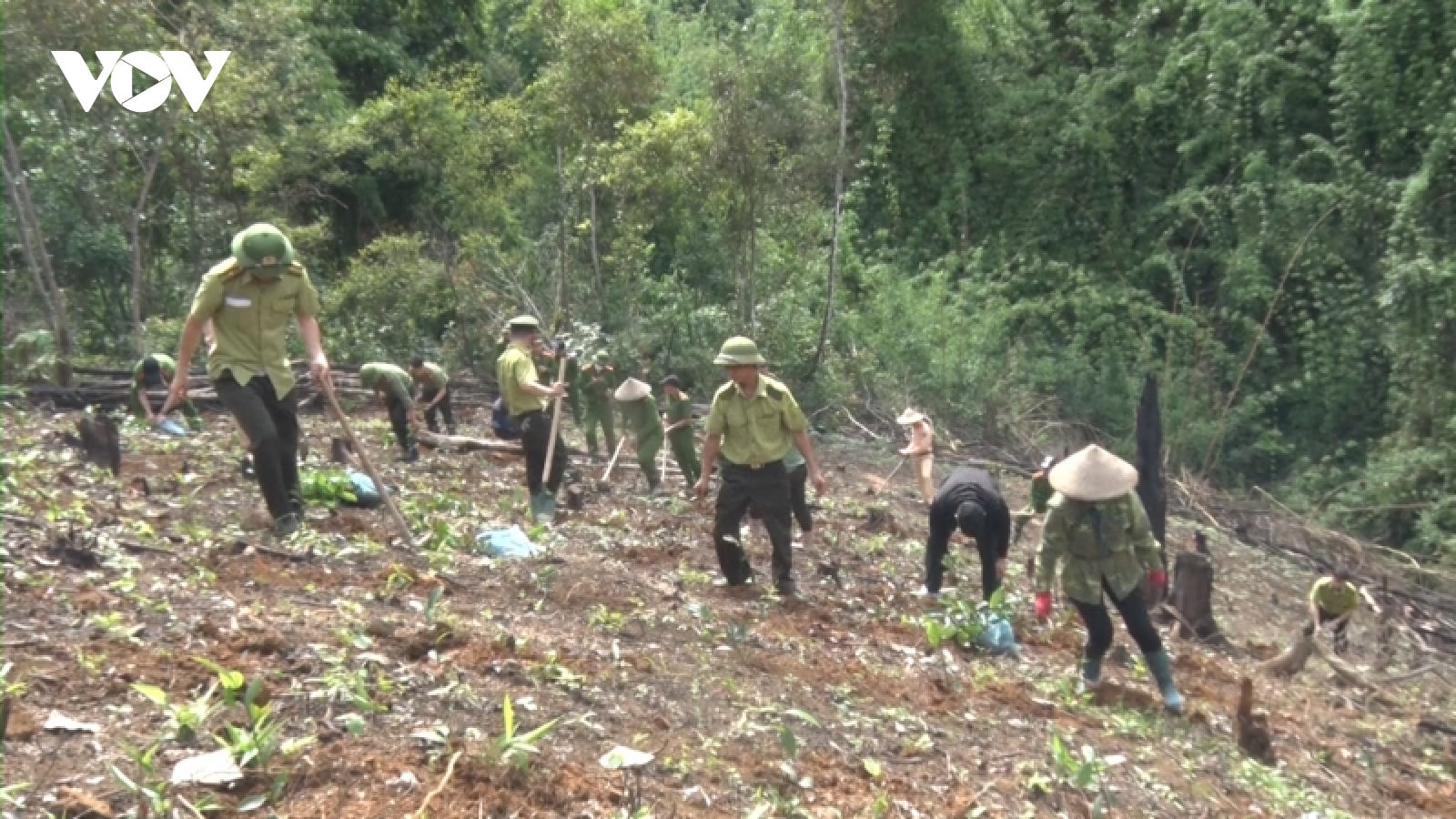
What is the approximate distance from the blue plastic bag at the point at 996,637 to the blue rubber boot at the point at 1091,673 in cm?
64

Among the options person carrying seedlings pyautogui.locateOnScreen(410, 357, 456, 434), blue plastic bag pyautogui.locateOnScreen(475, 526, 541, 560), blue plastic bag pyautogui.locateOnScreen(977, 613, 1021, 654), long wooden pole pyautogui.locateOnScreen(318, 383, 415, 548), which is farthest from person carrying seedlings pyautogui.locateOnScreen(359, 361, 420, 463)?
blue plastic bag pyautogui.locateOnScreen(977, 613, 1021, 654)

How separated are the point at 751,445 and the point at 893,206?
57.3ft

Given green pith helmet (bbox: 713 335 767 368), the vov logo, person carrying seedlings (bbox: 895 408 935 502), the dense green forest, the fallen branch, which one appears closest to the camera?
the fallen branch

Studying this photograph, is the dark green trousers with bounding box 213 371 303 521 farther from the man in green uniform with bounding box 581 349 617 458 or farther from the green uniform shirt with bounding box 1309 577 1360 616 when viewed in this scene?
the green uniform shirt with bounding box 1309 577 1360 616

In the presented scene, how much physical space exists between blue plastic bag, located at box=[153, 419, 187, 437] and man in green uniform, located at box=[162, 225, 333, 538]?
4.62 metres

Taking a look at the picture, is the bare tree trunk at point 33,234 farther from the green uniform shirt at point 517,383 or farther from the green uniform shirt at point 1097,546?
the green uniform shirt at point 1097,546

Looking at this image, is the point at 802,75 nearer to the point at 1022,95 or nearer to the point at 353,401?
the point at 1022,95

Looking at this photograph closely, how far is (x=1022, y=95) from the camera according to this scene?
81.8ft

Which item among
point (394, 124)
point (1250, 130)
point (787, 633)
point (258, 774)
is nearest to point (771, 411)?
point (787, 633)

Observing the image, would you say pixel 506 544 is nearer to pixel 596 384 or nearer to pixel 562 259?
pixel 596 384

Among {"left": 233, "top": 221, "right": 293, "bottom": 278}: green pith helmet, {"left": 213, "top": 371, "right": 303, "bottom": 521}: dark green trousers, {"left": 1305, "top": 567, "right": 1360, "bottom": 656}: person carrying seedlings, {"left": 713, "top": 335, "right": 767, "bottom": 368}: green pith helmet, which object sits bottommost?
{"left": 1305, "top": 567, "right": 1360, "bottom": 656}: person carrying seedlings

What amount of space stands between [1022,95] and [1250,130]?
4.17 m

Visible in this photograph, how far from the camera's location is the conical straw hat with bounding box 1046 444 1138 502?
7730mm

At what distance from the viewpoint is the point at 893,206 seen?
2553 centimetres
